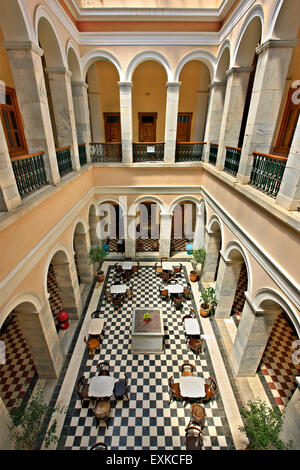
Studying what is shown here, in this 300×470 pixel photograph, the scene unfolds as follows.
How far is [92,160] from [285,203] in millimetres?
8119

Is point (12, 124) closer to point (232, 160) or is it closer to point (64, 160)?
point (64, 160)

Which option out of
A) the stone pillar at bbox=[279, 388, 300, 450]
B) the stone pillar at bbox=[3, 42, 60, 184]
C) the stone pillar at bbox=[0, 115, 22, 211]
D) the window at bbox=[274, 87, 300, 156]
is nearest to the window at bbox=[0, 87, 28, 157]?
the stone pillar at bbox=[3, 42, 60, 184]

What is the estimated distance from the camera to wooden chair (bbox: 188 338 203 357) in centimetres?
681

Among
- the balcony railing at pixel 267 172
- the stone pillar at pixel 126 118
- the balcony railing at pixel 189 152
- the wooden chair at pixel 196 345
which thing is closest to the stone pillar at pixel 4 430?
the wooden chair at pixel 196 345

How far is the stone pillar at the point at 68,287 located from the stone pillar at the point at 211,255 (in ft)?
16.7

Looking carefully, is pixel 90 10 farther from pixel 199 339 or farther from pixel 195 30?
pixel 199 339

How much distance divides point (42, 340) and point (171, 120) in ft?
28.2

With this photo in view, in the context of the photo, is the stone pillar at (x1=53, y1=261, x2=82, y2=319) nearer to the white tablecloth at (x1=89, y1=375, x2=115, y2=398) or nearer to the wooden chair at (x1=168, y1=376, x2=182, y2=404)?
the white tablecloth at (x1=89, y1=375, x2=115, y2=398)

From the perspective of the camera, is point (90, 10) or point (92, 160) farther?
point (92, 160)

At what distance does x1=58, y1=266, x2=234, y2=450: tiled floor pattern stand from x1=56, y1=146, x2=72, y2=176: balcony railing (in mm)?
5153

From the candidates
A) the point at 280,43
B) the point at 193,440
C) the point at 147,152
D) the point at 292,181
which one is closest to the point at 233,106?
the point at 280,43
